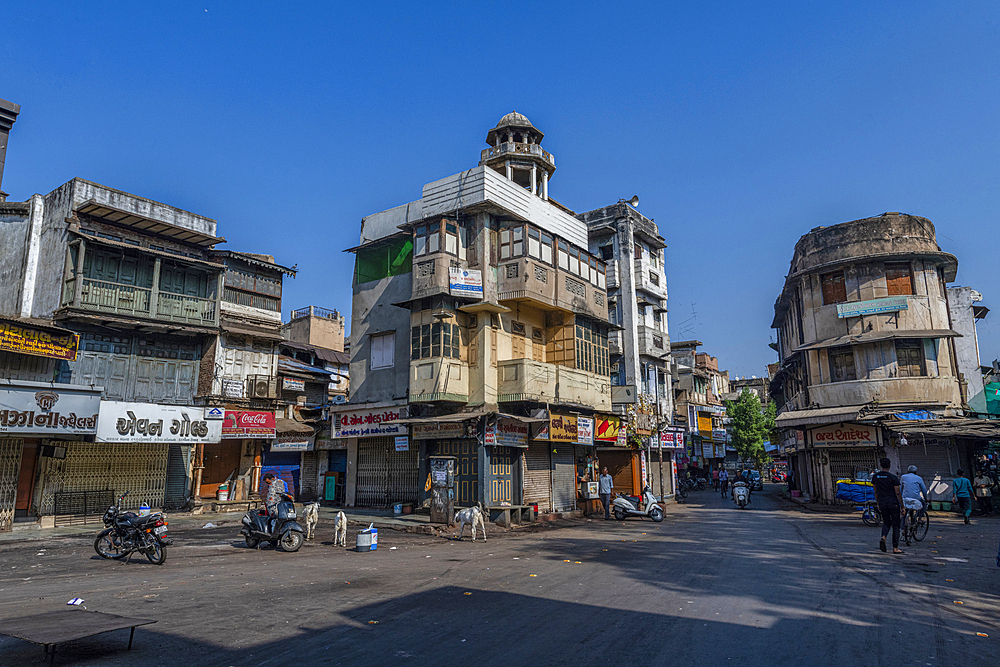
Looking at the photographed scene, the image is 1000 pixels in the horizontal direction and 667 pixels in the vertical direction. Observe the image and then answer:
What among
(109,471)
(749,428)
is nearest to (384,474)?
(109,471)

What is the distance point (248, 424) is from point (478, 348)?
34.9ft

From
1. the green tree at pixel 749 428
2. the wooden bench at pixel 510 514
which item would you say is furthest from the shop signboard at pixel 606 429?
the green tree at pixel 749 428

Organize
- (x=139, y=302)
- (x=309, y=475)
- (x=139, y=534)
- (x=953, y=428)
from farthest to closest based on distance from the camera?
1. (x=309, y=475)
2. (x=139, y=302)
3. (x=953, y=428)
4. (x=139, y=534)

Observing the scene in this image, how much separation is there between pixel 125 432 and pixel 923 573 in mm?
21803

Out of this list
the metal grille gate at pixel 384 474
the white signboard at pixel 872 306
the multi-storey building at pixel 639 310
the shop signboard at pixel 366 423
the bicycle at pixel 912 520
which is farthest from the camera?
the multi-storey building at pixel 639 310

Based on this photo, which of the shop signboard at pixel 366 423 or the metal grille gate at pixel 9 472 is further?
the shop signboard at pixel 366 423

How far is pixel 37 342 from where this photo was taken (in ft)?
62.7

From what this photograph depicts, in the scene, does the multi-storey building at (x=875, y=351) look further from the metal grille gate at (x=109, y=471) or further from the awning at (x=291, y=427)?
the metal grille gate at (x=109, y=471)

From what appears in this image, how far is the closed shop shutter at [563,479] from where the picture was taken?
24.0 m

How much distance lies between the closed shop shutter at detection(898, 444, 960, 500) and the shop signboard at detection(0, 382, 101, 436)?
30.4m

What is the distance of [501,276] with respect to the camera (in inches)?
893

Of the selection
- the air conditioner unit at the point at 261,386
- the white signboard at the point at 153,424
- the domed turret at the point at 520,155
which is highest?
the domed turret at the point at 520,155

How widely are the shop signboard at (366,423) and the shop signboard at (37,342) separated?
371 inches

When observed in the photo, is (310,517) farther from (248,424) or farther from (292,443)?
(292,443)
